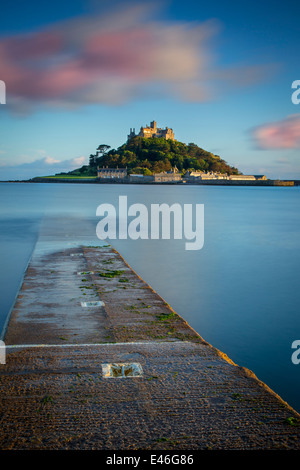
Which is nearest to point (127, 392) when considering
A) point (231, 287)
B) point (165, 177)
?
point (231, 287)

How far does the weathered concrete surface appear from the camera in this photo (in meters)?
2.89

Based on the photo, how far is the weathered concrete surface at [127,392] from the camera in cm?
289

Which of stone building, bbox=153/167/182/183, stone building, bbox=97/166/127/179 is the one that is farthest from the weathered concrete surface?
stone building, bbox=97/166/127/179

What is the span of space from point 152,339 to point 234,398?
1.67 metres

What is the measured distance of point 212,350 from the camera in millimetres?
4605

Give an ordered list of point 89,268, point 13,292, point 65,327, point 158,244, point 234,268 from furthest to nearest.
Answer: point 158,244
point 234,268
point 89,268
point 13,292
point 65,327

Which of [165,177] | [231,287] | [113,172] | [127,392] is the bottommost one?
[231,287]

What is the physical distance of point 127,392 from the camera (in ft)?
11.5

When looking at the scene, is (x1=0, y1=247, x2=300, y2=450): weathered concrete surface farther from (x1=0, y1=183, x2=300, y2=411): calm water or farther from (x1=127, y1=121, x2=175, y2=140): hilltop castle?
(x1=127, y1=121, x2=175, y2=140): hilltop castle

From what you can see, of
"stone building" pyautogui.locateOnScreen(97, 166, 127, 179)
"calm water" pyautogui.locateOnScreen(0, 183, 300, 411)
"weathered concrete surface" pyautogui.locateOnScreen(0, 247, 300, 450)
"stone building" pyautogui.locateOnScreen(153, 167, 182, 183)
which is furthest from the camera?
"stone building" pyautogui.locateOnScreen(97, 166, 127, 179)

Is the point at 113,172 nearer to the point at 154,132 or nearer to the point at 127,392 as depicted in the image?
the point at 154,132

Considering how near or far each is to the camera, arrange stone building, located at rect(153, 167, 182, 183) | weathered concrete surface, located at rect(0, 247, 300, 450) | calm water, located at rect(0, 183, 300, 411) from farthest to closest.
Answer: stone building, located at rect(153, 167, 182, 183) < calm water, located at rect(0, 183, 300, 411) < weathered concrete surface, located at rect(0, 247, 300, 450)

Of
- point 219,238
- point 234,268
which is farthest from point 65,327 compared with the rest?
point 219,238

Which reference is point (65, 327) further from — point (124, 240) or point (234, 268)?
point (124, 240)
